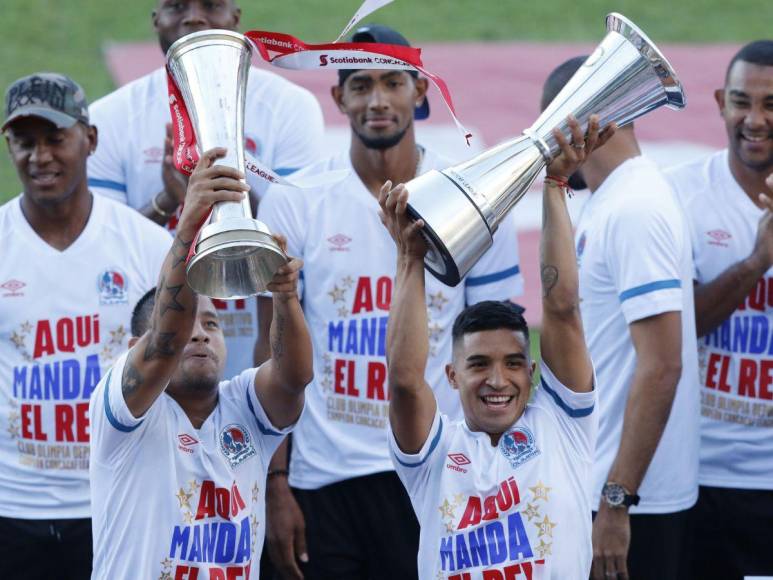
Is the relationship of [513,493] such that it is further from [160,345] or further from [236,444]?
[160,345]

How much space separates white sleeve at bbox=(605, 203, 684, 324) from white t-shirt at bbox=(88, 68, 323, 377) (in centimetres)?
134

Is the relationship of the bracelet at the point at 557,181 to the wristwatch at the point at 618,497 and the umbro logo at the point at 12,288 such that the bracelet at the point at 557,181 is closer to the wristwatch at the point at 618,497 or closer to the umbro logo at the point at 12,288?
the wristwatch at the point at 618,497

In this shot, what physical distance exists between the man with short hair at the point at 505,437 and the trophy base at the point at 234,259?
1.35 ft

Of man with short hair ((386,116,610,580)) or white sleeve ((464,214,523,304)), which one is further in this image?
white sleeve ((464,214,523,304))

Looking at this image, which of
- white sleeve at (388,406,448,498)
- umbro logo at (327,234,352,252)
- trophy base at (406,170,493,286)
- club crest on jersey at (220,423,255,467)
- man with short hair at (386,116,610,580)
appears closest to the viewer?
trophy base at (406,170,493,286)

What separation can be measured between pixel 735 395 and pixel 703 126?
6.40 meters

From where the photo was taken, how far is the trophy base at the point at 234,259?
3.39 meters

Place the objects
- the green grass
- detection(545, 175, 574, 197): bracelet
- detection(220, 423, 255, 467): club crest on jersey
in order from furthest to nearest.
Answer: the green grass
detection(220, 423, 255, 467): club crest on jersey
detection(545, 175, 574, 197): bracelet

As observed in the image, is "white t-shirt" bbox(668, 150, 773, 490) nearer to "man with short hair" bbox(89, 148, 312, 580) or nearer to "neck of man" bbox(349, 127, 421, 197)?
"neck of man" bbox(349, 127, 421, 197)

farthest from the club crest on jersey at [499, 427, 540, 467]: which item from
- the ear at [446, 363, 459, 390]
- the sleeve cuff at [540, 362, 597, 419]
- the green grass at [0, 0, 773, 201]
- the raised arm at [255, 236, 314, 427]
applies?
the green grass at [0, 0, 773, 201]

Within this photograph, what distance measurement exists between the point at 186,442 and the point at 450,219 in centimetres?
112

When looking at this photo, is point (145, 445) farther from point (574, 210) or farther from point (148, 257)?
point (574, 210)

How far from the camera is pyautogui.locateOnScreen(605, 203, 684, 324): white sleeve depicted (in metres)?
4.70

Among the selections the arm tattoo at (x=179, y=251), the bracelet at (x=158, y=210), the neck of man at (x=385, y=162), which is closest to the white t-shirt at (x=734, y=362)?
the neck of man at (x=385, y=162)
